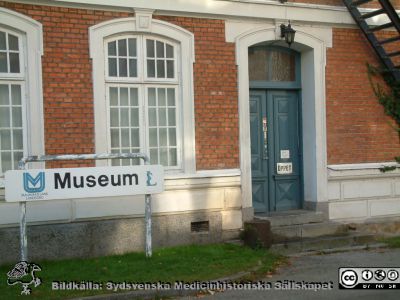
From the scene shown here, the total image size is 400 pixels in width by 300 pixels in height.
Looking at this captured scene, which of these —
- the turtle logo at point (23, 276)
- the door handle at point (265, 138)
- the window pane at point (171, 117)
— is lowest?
the turtle logo at point (23, 276)

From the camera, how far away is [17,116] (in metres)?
8.74

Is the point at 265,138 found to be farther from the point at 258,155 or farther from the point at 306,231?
the point at 306,231

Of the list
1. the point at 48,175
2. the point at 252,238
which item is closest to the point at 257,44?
the point at 252,238

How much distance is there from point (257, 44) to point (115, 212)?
414cm

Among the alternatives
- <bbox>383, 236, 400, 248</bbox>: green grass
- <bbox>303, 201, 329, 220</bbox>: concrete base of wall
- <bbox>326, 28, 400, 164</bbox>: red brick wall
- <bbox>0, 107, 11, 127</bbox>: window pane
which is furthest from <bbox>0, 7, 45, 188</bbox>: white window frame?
<bbox>383, 236, 400, 248</bbox>: green grass

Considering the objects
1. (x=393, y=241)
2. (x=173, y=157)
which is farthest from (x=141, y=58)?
(x=393, y=241)

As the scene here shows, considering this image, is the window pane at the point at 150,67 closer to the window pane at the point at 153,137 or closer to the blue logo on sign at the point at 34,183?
the window pane at the point at 153,137

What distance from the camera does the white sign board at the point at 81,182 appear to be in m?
7.58

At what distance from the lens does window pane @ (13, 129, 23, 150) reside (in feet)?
28.6

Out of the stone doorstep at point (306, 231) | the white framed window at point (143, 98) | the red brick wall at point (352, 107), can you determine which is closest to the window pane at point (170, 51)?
the white framed window at point (143, 98)

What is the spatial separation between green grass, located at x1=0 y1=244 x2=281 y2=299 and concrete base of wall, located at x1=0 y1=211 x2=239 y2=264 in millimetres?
192

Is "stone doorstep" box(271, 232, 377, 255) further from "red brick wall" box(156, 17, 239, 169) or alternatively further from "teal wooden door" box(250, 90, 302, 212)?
"red brick wall" box(156, 17, 239, 169)

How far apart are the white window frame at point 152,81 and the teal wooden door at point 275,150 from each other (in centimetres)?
156

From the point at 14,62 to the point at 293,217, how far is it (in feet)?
18.2
